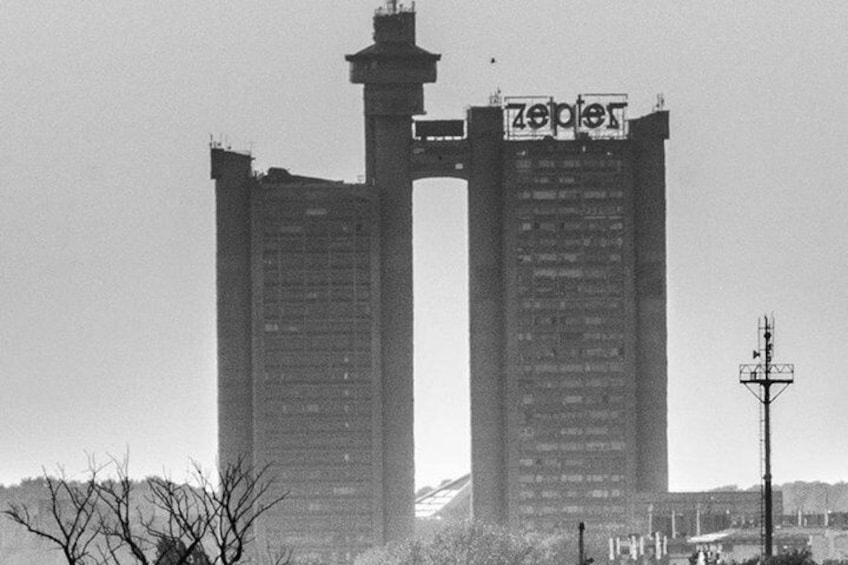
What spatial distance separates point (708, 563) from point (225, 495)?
8686 cm

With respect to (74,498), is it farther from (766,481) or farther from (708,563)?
(708,563)

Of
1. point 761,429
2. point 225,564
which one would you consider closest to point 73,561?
point 225,564

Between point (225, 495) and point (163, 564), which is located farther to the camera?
point (163, 564)

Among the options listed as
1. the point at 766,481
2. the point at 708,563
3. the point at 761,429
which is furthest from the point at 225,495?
the point at 708,563

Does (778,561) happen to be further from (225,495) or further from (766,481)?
(225,495)

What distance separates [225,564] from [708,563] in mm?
90986

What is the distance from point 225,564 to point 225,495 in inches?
174

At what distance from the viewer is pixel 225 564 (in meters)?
71.9

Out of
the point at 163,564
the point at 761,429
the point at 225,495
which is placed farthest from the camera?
the point at 761,429

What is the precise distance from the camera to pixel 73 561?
69500 millimetres

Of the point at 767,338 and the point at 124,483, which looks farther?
the point at 767,338

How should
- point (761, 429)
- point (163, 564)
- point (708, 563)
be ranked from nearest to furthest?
point (163, 564) < point (761, 429) < point (708, 563)

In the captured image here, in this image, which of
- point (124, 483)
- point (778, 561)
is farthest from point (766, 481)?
point (124, 483)

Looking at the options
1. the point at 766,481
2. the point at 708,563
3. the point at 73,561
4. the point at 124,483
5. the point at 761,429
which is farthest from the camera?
the point at 708,563
